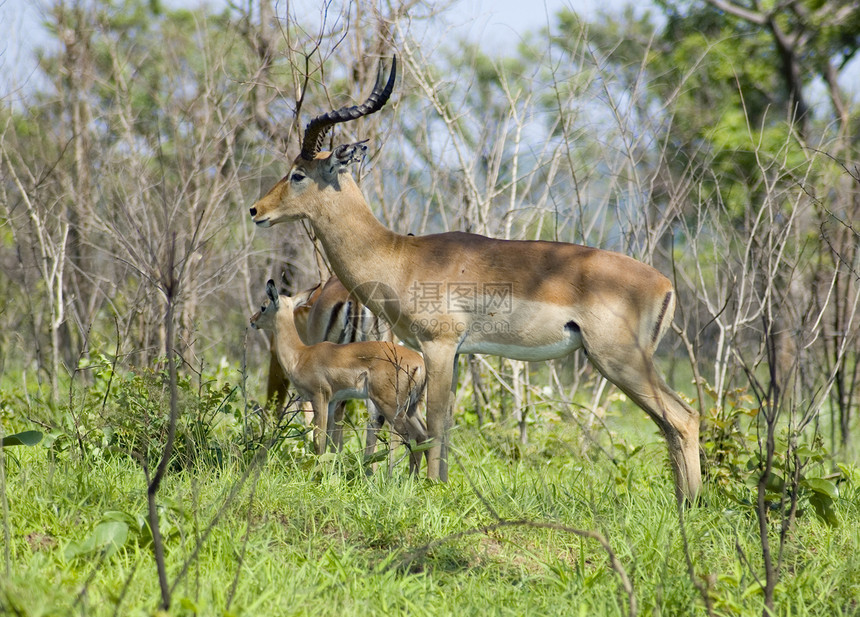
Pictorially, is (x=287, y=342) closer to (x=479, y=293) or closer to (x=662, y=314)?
(x=479, y=293)

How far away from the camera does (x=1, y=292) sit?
1164 cm

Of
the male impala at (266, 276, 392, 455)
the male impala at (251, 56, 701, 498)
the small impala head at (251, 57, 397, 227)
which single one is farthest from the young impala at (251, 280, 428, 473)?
the small impala head at (251, 57, 397, 227)

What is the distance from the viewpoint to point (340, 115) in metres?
4.65

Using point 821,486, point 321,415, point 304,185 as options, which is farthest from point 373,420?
point 821,486

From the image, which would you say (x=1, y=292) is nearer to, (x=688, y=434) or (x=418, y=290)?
(x=418, y=290)

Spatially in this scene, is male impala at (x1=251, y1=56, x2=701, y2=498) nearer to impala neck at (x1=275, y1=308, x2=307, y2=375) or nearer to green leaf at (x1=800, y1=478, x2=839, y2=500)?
green leaf at (x1=800, y1=478, x2=839, y2=500)

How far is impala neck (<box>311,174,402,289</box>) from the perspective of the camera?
4.89m

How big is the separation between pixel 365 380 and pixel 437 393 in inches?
27.1

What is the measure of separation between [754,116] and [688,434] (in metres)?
13.2

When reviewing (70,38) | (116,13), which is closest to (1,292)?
(70,38)

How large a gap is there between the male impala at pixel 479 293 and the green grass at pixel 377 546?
20.3 inches

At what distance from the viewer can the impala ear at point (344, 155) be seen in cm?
484

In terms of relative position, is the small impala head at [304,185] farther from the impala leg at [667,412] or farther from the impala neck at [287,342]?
the impala leg at [667,412]

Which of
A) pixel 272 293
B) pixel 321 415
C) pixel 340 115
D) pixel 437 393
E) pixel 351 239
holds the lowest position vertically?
pixel 321 415
